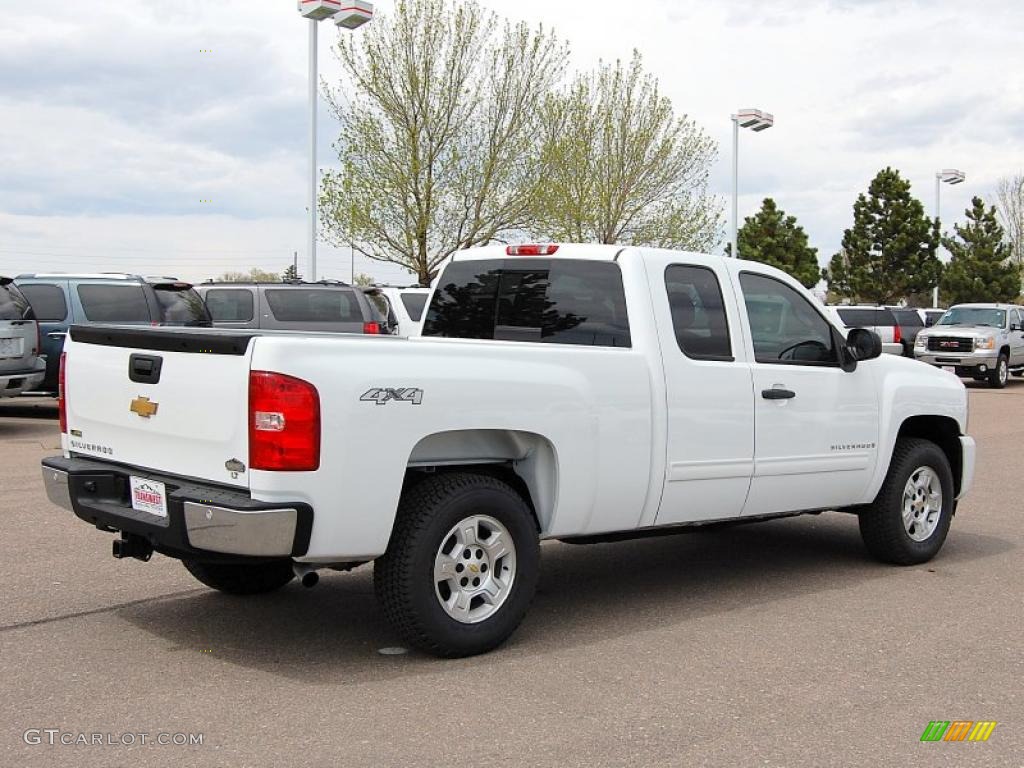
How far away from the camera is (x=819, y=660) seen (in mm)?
5352

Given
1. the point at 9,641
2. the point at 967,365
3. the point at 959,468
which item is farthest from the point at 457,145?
the point at 9,641

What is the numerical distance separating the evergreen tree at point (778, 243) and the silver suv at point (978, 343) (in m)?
25.4

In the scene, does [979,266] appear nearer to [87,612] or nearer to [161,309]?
[161,309]

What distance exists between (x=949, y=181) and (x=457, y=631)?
176 feet

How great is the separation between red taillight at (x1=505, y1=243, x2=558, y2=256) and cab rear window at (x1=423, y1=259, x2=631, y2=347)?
45 millimetres

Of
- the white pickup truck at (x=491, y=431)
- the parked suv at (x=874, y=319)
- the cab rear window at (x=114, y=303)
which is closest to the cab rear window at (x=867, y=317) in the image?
the parked suv at (x=874, y=319)

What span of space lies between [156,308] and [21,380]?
259 cm

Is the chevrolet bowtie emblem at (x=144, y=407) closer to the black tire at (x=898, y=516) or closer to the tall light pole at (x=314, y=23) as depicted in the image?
the black tire at (x=898, y=516)

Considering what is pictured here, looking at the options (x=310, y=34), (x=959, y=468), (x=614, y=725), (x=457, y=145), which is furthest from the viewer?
(x=457, y=145)

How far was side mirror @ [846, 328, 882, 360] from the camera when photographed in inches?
273

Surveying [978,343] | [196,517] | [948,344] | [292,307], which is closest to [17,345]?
[292,307]

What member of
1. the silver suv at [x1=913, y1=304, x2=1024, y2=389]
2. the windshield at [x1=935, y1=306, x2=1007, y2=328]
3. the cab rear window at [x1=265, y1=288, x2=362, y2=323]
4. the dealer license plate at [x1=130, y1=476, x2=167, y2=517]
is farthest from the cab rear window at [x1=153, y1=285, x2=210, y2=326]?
the windshield at [x1=935, y1=306, x2=1007, y2=328]

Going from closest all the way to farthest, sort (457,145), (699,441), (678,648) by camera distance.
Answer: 1. (678,648)
2. (699,441)
3. (457,145)

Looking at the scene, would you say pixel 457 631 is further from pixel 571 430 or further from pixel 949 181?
pixel 949 181
